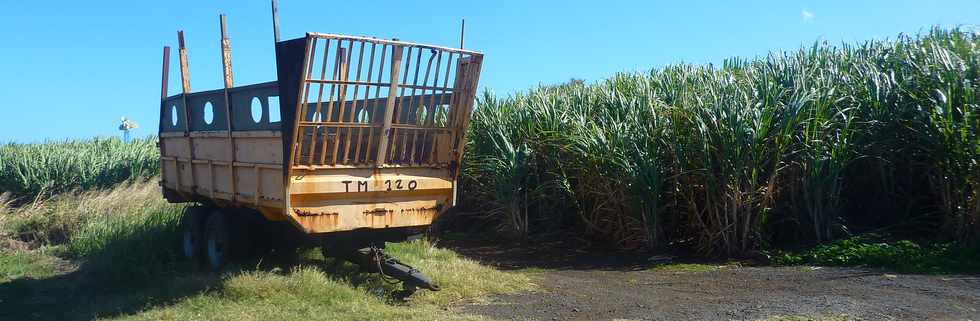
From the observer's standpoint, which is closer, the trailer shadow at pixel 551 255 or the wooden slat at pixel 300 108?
the wooden slat at pixel 300 108

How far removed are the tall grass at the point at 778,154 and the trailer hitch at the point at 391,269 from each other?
3580mm

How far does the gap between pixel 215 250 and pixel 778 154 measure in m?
6.46

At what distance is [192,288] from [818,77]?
26.2ft

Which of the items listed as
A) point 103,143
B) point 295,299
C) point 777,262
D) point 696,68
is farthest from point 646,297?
point 103,143

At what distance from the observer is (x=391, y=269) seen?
7.48 meters

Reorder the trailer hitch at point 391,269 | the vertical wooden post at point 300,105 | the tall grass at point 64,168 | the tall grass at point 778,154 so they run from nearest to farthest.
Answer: the vertical wooden post at point 300,105 < the trailer hitch at point 391,269 < the tall grass at point 778,154 < the tall grass at point 64,168

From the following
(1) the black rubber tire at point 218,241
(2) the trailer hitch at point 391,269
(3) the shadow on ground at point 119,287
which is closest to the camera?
(2) the trailer hitch at point 391,269

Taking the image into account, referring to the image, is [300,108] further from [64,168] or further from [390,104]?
[64,168]

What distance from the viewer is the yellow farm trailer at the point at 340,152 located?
695 centimetres

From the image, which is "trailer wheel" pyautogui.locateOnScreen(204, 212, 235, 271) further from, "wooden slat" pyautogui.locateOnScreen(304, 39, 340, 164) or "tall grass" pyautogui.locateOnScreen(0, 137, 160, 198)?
"tall grass" pyautogui.locateOnScreen(0, 137, 160, 198)

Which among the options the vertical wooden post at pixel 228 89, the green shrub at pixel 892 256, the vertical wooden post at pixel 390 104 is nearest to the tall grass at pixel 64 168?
the vertical wooden post at pixel 228 89

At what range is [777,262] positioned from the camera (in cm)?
920

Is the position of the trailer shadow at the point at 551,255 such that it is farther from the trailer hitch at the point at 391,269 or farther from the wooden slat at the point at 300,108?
the wooden slat at the point at 300,108

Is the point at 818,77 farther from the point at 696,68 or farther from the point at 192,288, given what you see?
the point at 192,288
